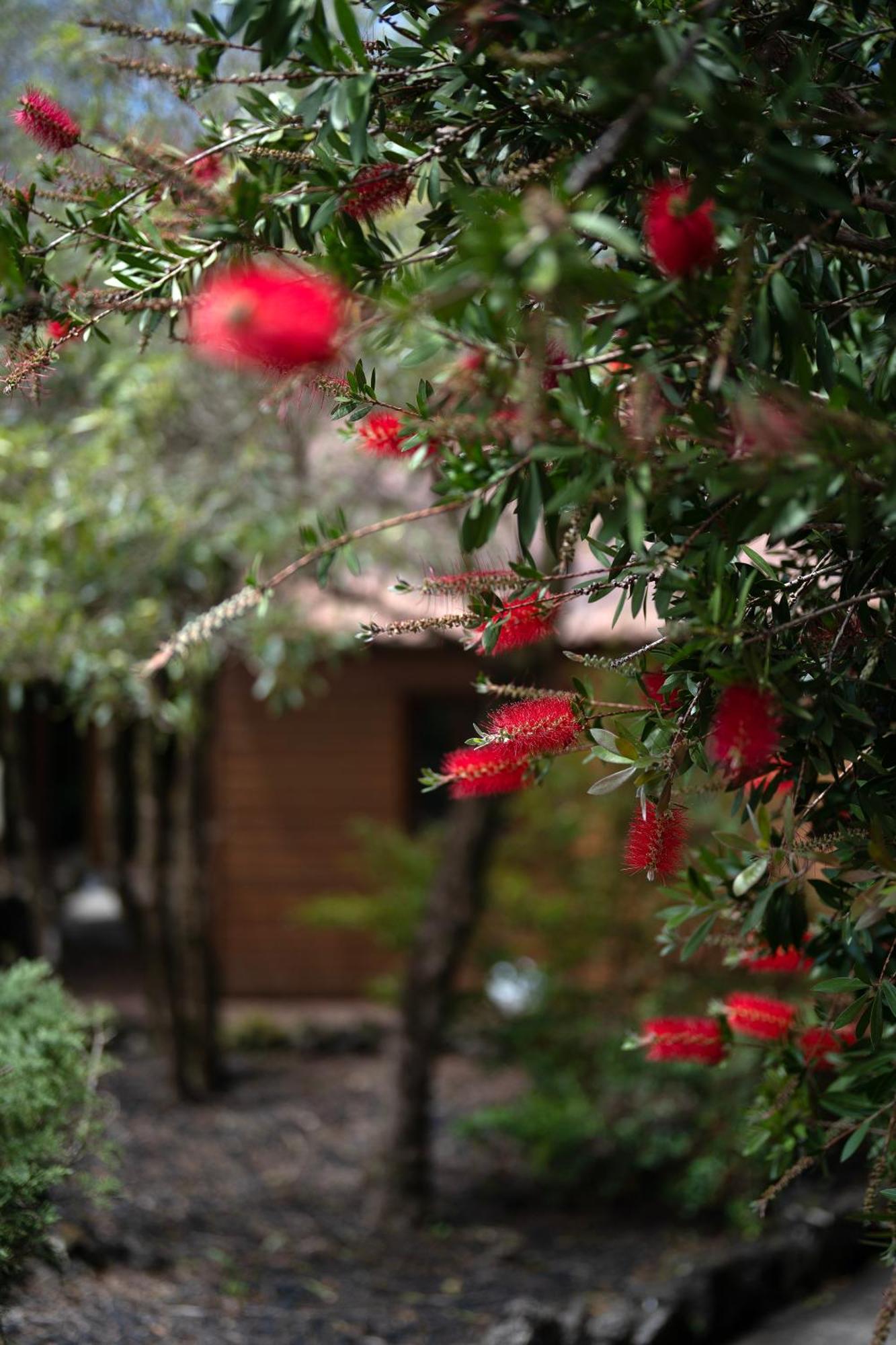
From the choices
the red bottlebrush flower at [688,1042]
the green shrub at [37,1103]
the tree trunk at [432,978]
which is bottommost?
the tree trunk at [432,978]

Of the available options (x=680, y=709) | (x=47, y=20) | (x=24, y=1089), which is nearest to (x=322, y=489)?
(x=47, y=20)

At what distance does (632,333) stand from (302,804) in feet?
25.9

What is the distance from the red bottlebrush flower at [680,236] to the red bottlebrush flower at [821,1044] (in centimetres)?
157

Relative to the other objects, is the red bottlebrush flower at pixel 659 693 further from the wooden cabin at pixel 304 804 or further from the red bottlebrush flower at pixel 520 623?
the wooden cabin at pixel 304 804

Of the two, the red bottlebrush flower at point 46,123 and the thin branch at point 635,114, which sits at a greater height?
the red bottlebrush flower at point 46,123

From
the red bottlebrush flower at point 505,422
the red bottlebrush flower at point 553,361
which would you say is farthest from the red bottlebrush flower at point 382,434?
the red bottlebrush flower at point 505,422

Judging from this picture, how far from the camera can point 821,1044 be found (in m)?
2.41

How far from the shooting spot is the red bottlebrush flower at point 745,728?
1580 mm

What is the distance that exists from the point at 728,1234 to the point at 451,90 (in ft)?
14.8

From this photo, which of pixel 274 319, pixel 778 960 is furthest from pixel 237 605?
pixel 778 960

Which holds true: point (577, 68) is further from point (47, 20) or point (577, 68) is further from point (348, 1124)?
point (348, 1124)

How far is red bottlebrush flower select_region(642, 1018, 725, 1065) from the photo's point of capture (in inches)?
102

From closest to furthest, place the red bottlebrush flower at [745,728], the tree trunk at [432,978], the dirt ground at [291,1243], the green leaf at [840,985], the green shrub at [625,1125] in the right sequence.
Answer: the red bottlebrush flower at [745,728] < the green leaf at [840,985] < the dirt ground at [291,1243] < the green shrub at [625,1125] < the tree trunk at [432,978]

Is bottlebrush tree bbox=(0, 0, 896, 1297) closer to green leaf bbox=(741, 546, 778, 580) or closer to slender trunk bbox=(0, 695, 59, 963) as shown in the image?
green leaf bbox=(741, 546, 778, 580)
